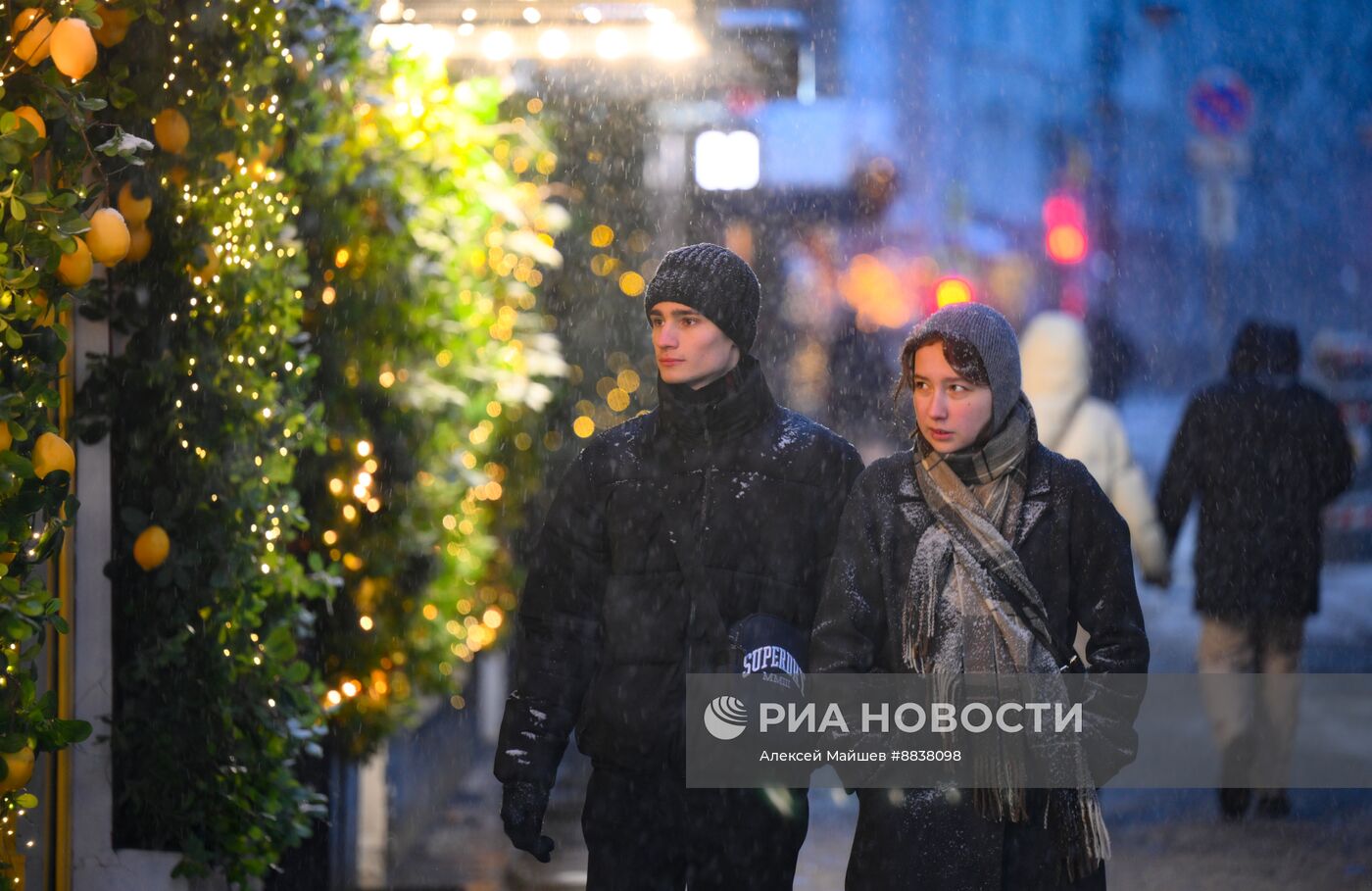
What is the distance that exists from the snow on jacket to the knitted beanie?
2.93 metres

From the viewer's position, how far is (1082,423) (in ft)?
21.6

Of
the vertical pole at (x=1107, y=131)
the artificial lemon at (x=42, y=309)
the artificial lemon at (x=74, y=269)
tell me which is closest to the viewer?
the artificial lemon at (x=42, y=309)

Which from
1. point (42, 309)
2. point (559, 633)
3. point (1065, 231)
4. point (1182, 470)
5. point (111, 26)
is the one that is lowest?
point (559, 633)

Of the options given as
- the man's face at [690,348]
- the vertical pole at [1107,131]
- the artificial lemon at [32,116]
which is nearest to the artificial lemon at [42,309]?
the artificial lemon at [32,116]

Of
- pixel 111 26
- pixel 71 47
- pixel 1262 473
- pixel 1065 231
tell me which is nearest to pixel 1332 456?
pixel 1262 473

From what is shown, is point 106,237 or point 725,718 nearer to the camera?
point 106,237

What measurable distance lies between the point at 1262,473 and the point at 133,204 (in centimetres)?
429

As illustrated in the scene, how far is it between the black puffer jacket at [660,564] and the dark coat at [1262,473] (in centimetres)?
318

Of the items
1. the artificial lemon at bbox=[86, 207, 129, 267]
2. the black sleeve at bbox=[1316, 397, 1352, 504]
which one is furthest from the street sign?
the artificial lemon at bbox=[86, 207, 129, 267]

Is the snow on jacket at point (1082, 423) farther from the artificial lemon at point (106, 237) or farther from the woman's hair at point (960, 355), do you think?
the artificial lemon at point (106, 237)

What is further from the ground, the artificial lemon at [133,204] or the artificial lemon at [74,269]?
the artificial lemon at [133,204]

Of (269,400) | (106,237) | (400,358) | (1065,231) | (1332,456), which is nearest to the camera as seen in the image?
(106,237)

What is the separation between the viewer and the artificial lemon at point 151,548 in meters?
4.33

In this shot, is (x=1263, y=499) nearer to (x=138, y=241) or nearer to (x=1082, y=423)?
(x=1082, y=423)
